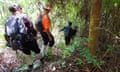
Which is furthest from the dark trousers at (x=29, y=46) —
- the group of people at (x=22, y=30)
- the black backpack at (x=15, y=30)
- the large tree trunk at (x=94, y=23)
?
the large tree trunk at (x=94, y=23)

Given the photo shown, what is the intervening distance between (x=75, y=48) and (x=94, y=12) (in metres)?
0.94

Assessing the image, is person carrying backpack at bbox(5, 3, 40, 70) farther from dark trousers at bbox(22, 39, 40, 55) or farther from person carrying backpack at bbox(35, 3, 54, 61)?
person carrying backpack at bbox(35, 3, 54, 61)

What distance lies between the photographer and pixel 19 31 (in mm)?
5312

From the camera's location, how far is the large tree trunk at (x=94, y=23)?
4766mm

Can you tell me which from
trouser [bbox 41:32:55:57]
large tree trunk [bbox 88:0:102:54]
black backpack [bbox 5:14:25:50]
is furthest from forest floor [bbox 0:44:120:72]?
black backpack [bbox 5:14:25:50]

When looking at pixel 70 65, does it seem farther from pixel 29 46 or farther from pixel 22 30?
pixel 22 30

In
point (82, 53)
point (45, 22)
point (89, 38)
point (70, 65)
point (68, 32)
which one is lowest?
point (70, 65)

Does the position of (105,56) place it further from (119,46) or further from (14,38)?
(14,38)

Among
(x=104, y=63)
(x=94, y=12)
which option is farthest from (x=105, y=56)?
(x=94, y=12)

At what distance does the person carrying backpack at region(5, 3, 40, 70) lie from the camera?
533 centimetres

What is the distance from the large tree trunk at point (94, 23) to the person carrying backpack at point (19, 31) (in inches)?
51.0

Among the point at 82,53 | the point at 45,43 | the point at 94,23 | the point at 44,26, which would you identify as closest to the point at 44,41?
the point at 45,43

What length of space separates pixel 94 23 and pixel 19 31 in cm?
152

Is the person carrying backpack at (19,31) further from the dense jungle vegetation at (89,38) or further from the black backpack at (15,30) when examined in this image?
the dense jungle vegetation at (89,38)
